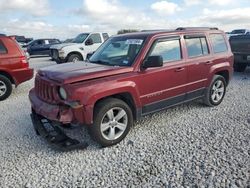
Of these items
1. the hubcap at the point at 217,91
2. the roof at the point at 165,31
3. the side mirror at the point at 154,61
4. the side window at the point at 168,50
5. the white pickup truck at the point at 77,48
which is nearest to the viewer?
the side mirror at the point at 154,61

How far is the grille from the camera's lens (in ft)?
14.0

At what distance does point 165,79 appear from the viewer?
504 cm

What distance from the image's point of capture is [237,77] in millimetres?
10234

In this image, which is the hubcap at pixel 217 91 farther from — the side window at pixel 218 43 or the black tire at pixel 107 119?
the black tire at pixel 107 119

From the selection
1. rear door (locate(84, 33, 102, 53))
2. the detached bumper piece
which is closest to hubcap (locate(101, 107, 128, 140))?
the detached bumper piece

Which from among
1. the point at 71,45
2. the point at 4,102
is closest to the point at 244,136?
the point at 4,102

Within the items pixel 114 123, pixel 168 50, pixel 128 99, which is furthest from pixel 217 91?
pixel 114 123

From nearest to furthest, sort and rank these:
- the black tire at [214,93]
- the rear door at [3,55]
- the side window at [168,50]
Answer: the side window at [168,50] < the black tire at [214,93] < the rear door at [3,55]

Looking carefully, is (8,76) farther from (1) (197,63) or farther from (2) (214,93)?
(2) (214,93)

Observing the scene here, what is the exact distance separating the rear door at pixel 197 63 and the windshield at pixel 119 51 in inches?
45.2

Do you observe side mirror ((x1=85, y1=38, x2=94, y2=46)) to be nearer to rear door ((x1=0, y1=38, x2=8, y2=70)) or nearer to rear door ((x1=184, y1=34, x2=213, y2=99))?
rear door ((x1=0, y1=38, x2=8, y2=70))

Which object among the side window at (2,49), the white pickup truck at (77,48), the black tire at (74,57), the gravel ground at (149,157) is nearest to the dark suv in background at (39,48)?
the white pickup truck at (77,48)

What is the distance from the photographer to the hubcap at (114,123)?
436 cm

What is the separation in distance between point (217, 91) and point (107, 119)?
3.24 meters
